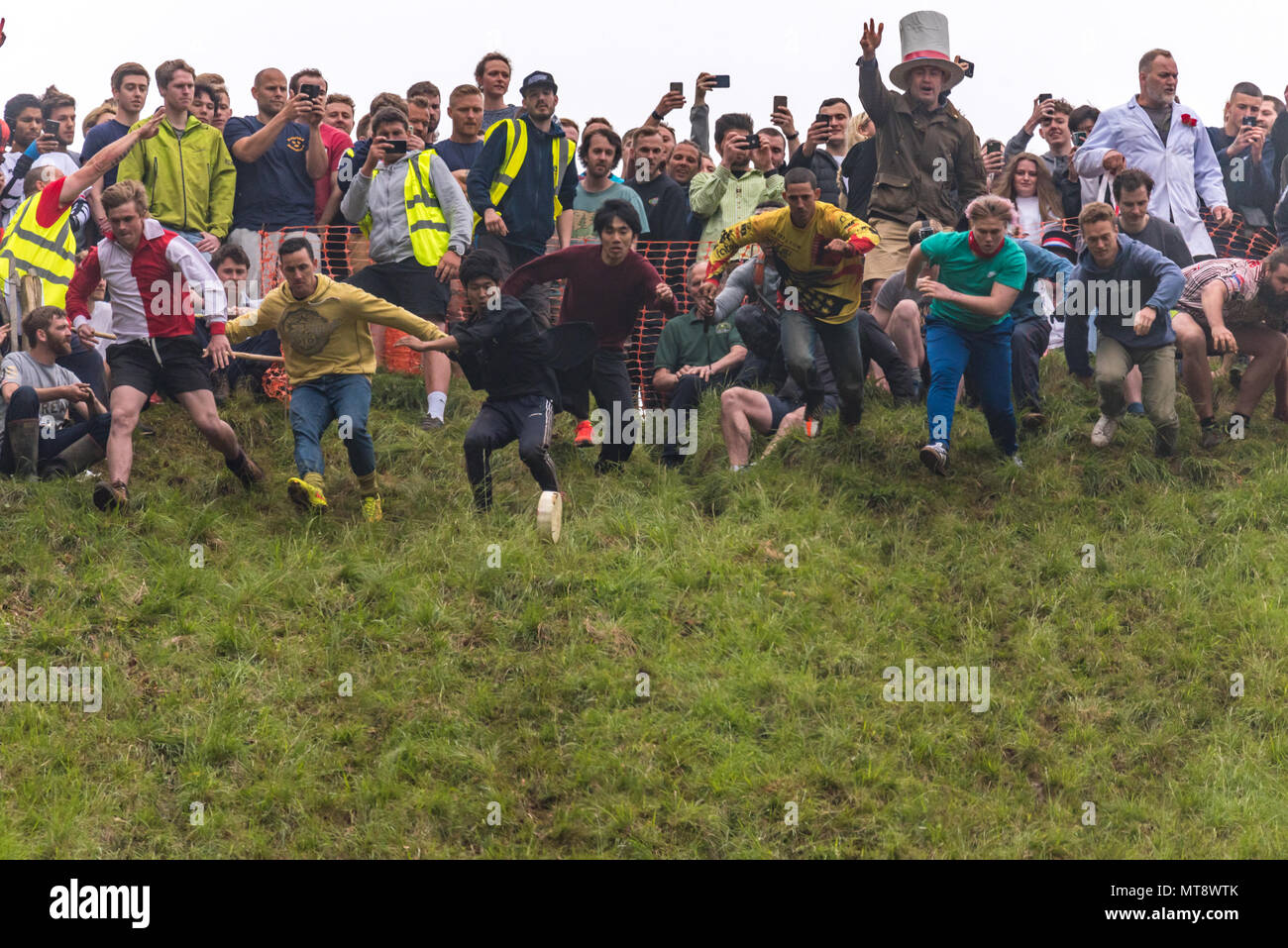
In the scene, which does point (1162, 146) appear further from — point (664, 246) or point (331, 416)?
point (331, 416)

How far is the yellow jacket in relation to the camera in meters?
11.4

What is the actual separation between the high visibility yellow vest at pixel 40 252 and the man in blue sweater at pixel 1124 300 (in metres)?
7.63

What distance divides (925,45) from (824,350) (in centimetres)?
286

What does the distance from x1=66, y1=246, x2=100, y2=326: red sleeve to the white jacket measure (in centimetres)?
786

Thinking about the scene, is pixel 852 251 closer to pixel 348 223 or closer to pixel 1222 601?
pixel 1222 601

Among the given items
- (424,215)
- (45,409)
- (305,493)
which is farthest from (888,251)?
(45,409)

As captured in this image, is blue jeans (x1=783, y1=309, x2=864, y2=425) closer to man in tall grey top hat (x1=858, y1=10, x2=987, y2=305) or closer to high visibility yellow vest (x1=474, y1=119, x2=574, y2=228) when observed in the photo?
man in tall grey top hat (x1=858, y1=10, x2=987, y2=305)

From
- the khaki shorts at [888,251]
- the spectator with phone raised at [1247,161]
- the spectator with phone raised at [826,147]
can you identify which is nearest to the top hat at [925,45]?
the spectator with phone raised at [826,147]

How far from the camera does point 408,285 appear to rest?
12.8 metres

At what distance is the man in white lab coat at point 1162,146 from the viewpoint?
13672 mm

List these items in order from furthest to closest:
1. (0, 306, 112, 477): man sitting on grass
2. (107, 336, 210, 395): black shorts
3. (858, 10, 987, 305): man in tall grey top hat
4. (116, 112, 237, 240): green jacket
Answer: (858, 10, 987, 305): man in tall grey top hat < (116, 112, 237, 240): green jacket < (0, 306, 112, 477): man sitting on grass < (107, 336, 210, 395): black shorts

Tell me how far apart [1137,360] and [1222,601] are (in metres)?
2.15

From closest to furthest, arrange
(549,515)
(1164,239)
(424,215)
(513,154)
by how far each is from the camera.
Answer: (549,515) → (424,215) → (513,154) → (1164,239)

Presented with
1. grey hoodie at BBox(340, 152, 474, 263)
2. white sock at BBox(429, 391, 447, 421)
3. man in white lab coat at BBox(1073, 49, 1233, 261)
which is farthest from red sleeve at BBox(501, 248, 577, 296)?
man in white lab coat at BBox(1073, 49, 1233, 261)
